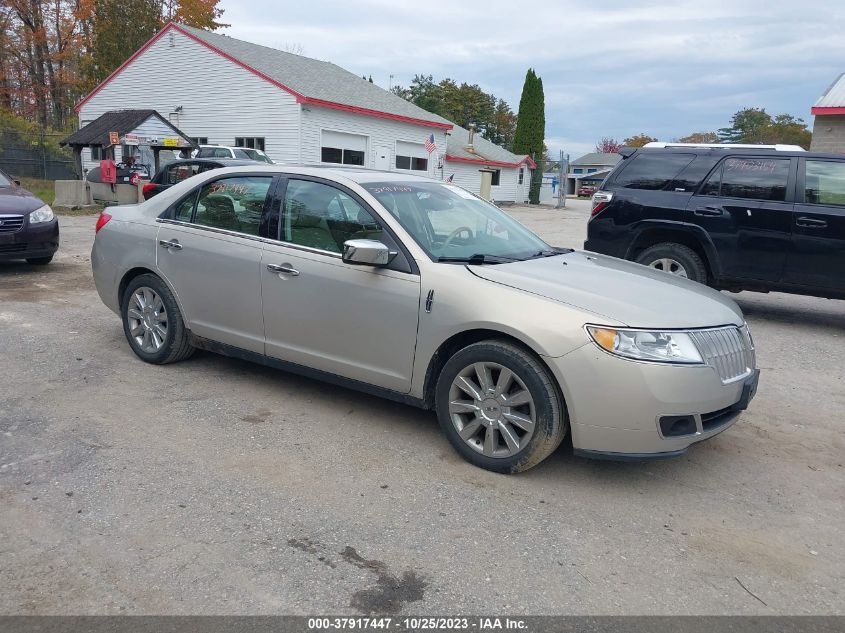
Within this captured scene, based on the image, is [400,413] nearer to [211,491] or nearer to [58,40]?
[211,491]

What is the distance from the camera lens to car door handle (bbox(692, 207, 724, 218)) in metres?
8.16

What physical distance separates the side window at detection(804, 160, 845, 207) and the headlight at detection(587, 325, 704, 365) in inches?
201

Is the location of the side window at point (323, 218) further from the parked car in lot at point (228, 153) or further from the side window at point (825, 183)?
the parked car in lot at point (228, 153)

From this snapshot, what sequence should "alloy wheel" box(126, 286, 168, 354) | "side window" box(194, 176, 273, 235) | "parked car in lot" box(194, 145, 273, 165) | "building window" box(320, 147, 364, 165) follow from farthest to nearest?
"building window" box(320, 147, 364, 165) → "parked car in lot" box(194, 145, 273, 165) → "alloy wheel" box(126, 286, 168, 354) → "side window" box(194, 176, 273, 235)

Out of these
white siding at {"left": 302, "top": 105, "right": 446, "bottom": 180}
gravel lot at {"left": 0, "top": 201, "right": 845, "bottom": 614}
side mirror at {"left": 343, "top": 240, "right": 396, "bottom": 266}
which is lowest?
gravel lot at {"left": 0, "top": 201, "right": 845, "bottom": 614}

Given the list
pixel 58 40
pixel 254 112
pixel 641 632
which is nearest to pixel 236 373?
pixel 641 632

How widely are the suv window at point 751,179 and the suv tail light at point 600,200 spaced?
1.09 m

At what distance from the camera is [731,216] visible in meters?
8.09

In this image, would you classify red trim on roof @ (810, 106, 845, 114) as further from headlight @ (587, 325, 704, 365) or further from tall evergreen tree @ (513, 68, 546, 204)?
tall evergreen tree @ (513, 68, 546, 204)

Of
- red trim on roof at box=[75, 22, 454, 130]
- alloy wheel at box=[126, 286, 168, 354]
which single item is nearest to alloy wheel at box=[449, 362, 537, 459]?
alloy wheel at box=[126, 286, 168, 354]

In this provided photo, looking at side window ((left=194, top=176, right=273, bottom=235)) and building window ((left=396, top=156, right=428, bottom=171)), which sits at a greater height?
building window ((left=396, top=156, right=428, bottom=171))

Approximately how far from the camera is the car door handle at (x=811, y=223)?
24.9 ft

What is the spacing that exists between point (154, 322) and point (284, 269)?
1565 millimetres

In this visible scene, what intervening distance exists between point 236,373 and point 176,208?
1375mm
